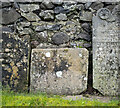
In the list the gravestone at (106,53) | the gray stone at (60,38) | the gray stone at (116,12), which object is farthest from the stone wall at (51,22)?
the gravestone at (106,53)

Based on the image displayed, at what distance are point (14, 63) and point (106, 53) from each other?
1801 millimetres

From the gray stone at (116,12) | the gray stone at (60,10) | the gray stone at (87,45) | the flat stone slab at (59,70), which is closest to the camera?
the flat stone slab at (59,70)

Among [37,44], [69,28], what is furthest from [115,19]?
[37,44]

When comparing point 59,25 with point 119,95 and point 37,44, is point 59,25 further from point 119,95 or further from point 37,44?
point 119,95

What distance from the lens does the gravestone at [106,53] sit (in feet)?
10.7

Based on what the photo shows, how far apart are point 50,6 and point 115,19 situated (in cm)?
138

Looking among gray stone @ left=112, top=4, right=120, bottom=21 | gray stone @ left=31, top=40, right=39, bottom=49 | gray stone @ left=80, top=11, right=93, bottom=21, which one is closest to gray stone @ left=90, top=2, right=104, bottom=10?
gray stone @ left=80, top=11, right=93, bottom=21

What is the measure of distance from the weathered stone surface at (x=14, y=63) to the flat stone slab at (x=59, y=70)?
0.17 meters

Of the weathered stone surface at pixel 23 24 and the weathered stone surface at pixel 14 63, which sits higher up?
the weathered stone surface at pixel 23 24

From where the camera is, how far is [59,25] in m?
3.64

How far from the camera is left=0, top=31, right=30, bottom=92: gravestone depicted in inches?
130

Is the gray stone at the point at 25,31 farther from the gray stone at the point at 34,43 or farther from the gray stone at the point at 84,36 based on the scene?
the gray stone at the point at 84,36

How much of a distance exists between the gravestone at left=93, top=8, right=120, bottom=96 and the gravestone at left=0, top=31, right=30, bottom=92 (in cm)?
137

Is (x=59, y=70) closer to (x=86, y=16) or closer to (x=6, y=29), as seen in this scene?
(x=86, y=16)
